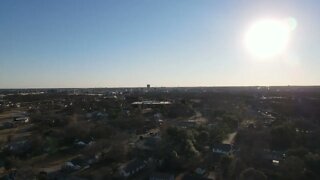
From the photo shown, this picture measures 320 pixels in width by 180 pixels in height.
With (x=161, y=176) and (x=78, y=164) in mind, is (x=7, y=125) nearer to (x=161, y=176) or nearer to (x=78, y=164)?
(x=78, y=164)

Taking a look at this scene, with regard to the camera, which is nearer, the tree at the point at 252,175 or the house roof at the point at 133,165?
the tree at the point at 252,175

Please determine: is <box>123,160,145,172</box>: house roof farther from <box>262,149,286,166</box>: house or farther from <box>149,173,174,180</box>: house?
<box>262,149,286,166</box>: house

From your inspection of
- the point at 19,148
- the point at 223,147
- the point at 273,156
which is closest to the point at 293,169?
the point at 273,156

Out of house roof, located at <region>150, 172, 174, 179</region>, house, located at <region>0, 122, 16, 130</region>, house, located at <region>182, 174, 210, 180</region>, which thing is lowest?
house, located at <region>182, 174, 210, 180</region>

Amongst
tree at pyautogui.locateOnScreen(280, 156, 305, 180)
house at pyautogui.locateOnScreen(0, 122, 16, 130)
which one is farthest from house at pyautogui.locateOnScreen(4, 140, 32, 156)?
tree at pyautogui.locateOnScreen(280, 156, 305, 180)

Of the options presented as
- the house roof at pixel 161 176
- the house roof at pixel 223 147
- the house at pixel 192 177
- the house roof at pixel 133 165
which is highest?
the house roof at pixel 223 147

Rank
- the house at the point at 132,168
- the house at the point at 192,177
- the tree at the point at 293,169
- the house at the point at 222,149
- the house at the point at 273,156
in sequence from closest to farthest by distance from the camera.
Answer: the tree at the point at 293,169 → the house at the point at 192,177 → the house at the point at 132,168 → the house at the point at 273,156 → the house at the point at 222,149

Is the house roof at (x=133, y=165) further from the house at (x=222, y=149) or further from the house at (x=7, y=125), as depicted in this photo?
the house at (x=7, y=125)

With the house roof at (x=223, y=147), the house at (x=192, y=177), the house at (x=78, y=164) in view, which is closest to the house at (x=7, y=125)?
the house at (x=78, y=164)

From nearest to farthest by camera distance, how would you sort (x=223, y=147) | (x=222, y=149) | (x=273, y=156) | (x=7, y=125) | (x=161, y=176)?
1. (x=161, y=176)
2. (x=273, y=156)
3. (x=222, y=149)
4. (x=223, y=147)
5. (x=7, y=125)

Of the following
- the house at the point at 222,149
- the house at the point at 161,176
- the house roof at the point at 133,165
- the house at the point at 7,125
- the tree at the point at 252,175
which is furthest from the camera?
the house at the point at 7,125
